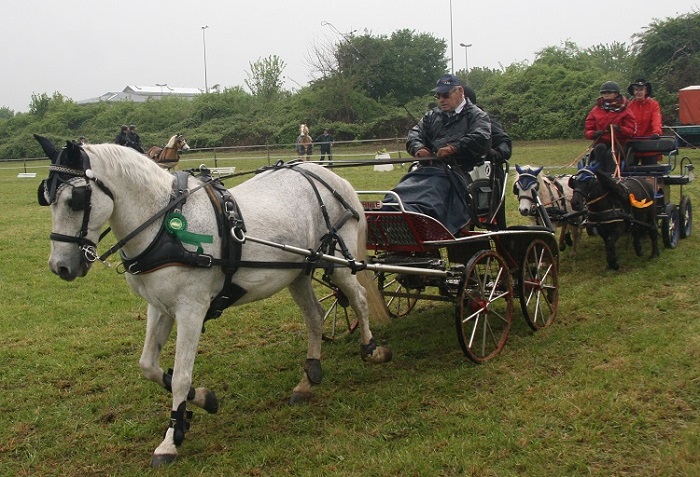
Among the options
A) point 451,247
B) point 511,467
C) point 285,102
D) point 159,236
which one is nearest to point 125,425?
point 159,236

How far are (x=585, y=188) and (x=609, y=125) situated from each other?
3.50 ft

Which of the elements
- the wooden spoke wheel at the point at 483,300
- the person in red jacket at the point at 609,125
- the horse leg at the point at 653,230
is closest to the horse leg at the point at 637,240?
the horse leg at the point at 653,230

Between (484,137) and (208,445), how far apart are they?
129 inches

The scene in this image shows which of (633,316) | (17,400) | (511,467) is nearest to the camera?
(511,467)

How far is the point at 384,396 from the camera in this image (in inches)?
193

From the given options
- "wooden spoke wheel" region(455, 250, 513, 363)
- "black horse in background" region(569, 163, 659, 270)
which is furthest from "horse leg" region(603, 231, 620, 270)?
"wooden spoke wheel" region(455, 250, 513, 363)

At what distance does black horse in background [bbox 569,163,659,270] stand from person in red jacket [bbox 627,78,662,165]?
97cm

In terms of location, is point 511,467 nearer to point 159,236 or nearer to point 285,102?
point 159,236

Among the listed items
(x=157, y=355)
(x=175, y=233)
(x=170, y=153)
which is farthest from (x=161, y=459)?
(x=170, y=153)

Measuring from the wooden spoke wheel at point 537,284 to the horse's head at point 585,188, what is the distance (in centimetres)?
211

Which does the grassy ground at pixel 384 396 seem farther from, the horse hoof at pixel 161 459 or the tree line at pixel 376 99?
the tree line at pixel 376 99

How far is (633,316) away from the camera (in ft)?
20.9

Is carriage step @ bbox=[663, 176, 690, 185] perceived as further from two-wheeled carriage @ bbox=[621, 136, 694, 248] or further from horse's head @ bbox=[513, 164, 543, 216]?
horse's head @ bbox=[513, 164, 543, 216]

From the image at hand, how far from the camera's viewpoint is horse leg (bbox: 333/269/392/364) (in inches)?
207
